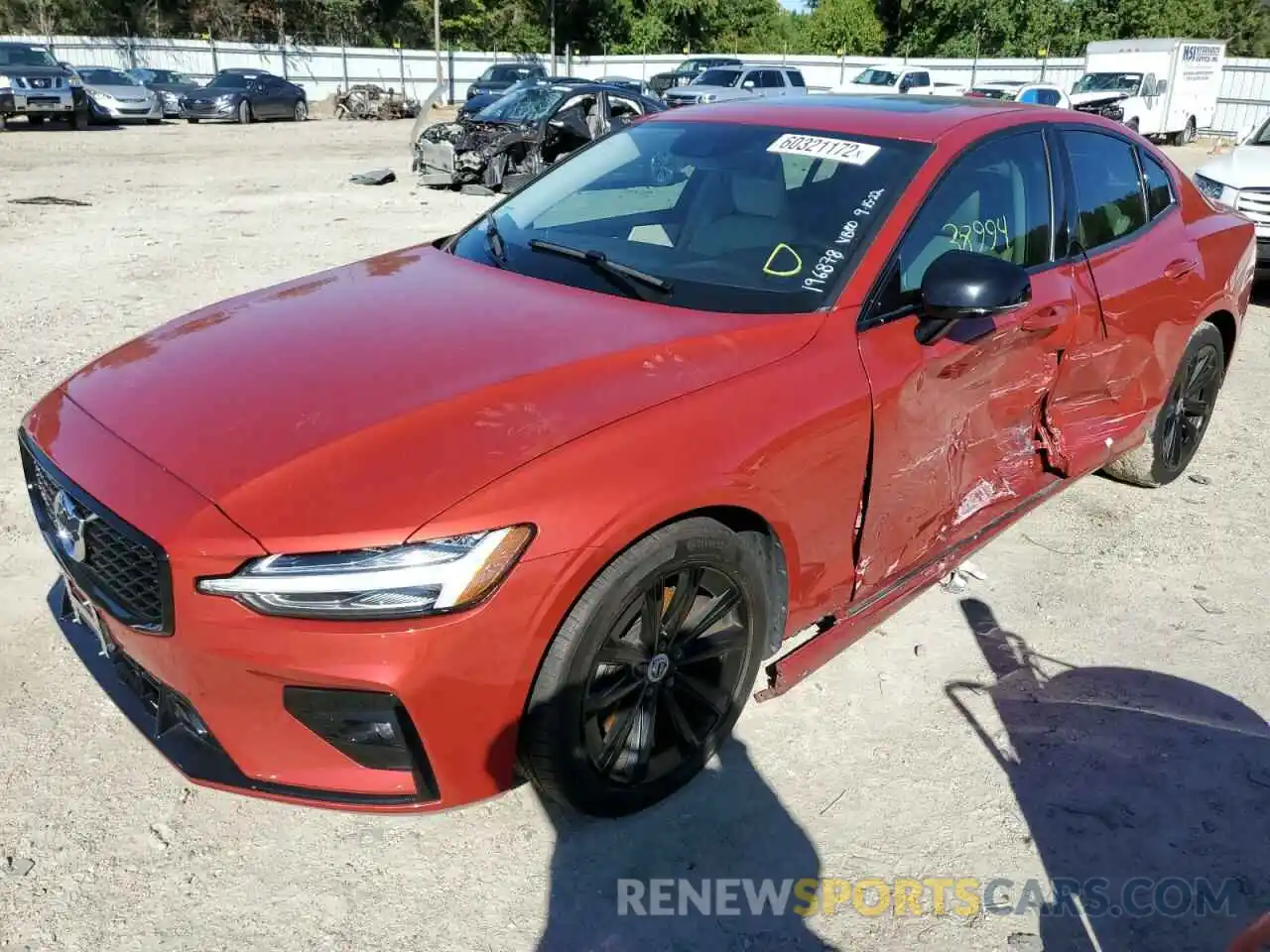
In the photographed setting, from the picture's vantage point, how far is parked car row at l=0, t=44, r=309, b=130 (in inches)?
838

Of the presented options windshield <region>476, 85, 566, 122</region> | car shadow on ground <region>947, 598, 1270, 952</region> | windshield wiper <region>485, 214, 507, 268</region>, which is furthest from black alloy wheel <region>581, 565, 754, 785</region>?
windshield <region>476, 85, 566, 122</region>

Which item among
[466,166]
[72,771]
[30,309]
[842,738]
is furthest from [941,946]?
[466,166]

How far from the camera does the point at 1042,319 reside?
11.1 feet

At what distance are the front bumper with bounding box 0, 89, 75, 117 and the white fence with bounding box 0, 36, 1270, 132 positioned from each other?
42.7 feet

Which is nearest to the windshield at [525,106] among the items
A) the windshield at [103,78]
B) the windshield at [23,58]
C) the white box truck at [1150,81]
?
the windshield at [23,58]

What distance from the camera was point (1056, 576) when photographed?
13.3 feet

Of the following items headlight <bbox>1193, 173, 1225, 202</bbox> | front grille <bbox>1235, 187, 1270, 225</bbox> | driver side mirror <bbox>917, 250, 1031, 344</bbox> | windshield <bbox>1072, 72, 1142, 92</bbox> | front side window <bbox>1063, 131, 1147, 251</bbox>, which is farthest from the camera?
windshield <bbox>1072, 72, 1142, 92</bbox>

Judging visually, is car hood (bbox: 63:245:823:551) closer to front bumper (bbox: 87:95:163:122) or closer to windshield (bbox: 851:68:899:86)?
front bumper (bbox: 87:95:163:122)

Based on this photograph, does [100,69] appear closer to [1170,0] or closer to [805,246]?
[805,246]

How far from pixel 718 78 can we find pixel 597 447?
24580 mm

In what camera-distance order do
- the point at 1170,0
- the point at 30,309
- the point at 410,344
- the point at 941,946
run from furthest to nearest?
the point at 1170,0 < the point at 30,309 < the point at 410,344 < the point at 941,946

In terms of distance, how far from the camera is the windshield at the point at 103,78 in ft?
81.1

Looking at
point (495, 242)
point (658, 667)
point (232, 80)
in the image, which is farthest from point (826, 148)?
point (232, 80)

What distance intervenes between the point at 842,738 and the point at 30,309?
22.5 feet
